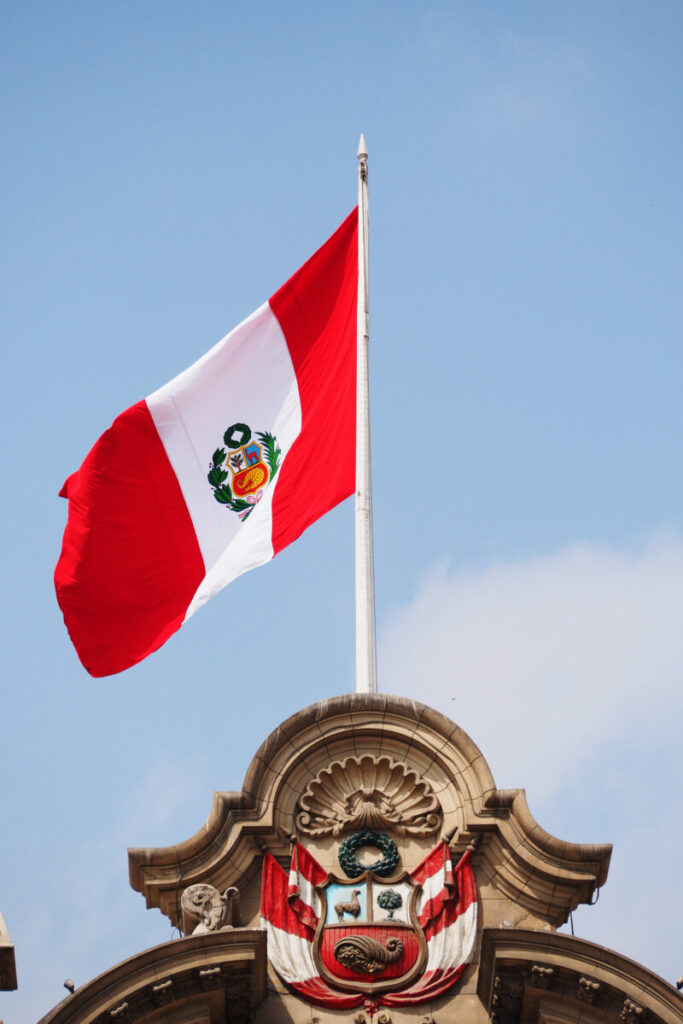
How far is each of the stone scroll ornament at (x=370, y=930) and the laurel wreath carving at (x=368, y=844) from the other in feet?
0.35

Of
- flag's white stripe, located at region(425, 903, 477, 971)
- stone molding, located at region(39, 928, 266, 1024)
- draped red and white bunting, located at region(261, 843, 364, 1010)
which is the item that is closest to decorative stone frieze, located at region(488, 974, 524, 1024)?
flag's white stripe, located at region(425, 903, 477, 971)

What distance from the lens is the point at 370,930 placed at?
21188 mm

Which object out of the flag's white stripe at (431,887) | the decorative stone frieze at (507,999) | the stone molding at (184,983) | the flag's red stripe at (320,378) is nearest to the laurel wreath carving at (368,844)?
the flag's white stripe at (431,887)

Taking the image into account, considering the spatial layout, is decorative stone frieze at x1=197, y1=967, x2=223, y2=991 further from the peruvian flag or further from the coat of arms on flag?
the coat of arms on flag

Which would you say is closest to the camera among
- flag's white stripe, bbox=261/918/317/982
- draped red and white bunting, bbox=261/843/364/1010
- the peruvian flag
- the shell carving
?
draped red and white bunting, bbox=261/843/364/1010

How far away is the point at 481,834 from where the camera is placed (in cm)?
2192

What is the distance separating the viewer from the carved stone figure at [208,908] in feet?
69.2

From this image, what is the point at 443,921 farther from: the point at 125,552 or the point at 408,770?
the point at 125,552

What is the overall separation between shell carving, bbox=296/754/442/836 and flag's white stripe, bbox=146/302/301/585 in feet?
16.0

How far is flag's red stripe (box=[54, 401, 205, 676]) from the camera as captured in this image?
975 inches

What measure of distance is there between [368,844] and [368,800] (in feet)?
1.98

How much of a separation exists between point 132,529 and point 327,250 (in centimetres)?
572

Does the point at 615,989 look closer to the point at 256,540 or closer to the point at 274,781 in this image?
the point at 274,781

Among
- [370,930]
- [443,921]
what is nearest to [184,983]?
[370,930]
